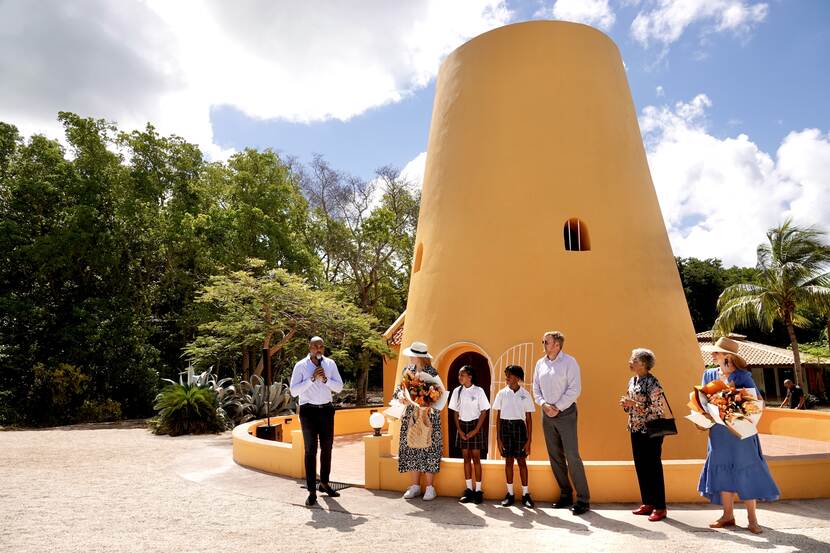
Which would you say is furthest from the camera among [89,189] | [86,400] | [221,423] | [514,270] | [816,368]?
[816,368]

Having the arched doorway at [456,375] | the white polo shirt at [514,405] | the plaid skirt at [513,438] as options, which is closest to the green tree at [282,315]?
the arched doorway at [456,375]

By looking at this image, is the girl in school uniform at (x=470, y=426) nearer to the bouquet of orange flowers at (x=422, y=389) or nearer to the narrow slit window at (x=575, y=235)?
the bouquet of orange flowers at (x=422, y=389)

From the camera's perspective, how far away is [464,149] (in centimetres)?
1006

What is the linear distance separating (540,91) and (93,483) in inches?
361

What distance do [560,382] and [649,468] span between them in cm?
119

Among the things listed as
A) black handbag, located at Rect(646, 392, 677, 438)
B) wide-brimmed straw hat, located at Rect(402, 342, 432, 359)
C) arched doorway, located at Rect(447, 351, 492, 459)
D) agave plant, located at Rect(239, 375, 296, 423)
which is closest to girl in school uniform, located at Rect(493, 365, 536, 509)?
wide-brimmed straw hat, located at Rect(402, 342, 432, 359)

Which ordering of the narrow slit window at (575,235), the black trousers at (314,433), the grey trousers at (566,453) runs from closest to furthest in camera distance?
the grey trousers at (566,453) → the black trousers at (314,433) → the narrow slit window at (575,235)

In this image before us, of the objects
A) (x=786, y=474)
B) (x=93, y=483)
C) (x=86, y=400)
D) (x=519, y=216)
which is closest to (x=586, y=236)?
(x=519, y=216)

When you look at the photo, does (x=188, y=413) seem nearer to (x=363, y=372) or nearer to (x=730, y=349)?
(x=363, y=372)

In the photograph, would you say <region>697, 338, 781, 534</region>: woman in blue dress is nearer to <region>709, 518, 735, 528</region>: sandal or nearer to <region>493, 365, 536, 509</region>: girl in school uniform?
<region>709, 518, 735, 528</region>: sandal

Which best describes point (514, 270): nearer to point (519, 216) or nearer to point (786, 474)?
point (519, 216)

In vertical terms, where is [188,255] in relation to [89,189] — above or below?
below

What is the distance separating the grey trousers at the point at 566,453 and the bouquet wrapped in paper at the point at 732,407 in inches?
53.6

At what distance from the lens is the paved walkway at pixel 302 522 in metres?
4.88
